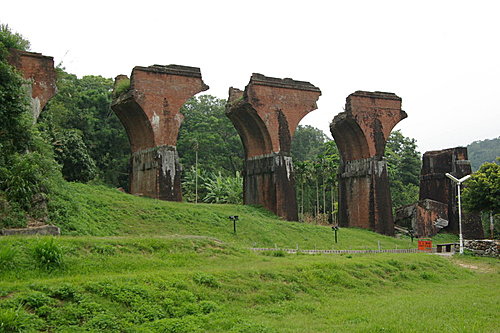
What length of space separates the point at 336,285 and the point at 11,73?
9.55 m

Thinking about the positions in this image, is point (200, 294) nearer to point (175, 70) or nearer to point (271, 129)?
point (175, 70)

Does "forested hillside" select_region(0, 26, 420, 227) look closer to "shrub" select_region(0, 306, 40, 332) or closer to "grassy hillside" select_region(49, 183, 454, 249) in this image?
"grassy hillside" select_region(49, 183, 454, 249)

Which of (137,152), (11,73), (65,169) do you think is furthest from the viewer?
(137,152)

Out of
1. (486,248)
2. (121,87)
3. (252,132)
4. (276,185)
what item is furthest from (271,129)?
(486,248)

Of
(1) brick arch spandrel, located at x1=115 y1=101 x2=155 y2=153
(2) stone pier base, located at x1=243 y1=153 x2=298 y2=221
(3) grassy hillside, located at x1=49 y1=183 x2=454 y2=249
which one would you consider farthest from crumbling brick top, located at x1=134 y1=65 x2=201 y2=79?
(3) grassy hillside, located at x1=49 y1=183 x2=454 y2=249

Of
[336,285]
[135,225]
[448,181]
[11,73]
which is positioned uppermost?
[11,73]

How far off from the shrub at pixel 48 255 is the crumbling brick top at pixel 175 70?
48.7ft

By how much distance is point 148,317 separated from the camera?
6.23 metres

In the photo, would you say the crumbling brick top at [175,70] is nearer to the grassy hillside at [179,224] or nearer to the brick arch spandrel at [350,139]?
the grassy hillside at [179,224]

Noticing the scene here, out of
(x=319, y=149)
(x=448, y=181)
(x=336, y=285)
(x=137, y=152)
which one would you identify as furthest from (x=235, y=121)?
(x=319, y=149)

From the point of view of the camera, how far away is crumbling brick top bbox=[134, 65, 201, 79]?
2131 centimetres

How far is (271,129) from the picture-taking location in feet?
78.2

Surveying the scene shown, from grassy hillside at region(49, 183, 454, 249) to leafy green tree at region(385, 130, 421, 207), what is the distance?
14.8m

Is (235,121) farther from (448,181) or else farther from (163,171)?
(448,181)
